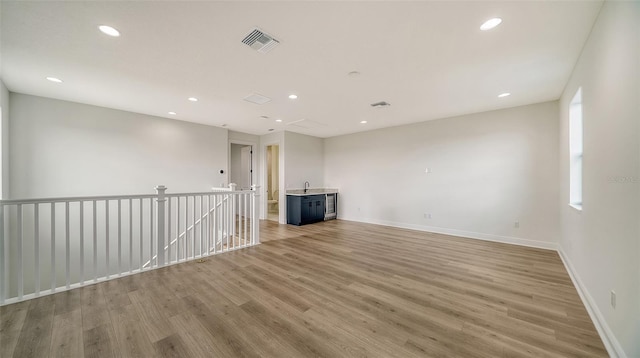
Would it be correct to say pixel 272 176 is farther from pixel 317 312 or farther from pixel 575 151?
pixel 575 151

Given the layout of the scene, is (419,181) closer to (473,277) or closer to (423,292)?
(473,277)

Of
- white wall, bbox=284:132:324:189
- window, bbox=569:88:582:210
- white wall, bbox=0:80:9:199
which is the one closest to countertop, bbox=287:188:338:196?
white wall, bbox=284:132:324:189

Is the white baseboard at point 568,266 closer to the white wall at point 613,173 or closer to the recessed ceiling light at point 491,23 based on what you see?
the white wall at point 613,173

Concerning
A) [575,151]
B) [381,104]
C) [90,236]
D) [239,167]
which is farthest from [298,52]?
[239,167]

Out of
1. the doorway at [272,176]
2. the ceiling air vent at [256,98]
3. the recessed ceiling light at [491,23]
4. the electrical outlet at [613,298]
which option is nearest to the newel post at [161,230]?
the ceiling air vent at [256,98]

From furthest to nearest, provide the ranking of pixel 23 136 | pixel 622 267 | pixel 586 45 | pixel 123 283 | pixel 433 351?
pixel 23 136
pixel 123 283
pixel 586 45
pixel 433 351
pixel 622 267

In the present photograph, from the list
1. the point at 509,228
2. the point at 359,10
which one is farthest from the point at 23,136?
the point at 509,228

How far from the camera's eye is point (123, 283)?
261cm

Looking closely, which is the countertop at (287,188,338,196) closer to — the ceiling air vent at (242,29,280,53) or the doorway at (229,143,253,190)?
the doorway at (229,143,253,190)

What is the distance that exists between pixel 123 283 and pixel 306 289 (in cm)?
214

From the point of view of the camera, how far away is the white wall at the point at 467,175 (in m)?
4.07

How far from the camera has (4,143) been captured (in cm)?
339

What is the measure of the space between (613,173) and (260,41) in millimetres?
3066

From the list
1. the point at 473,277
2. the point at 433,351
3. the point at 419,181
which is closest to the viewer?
the point at 433,351
